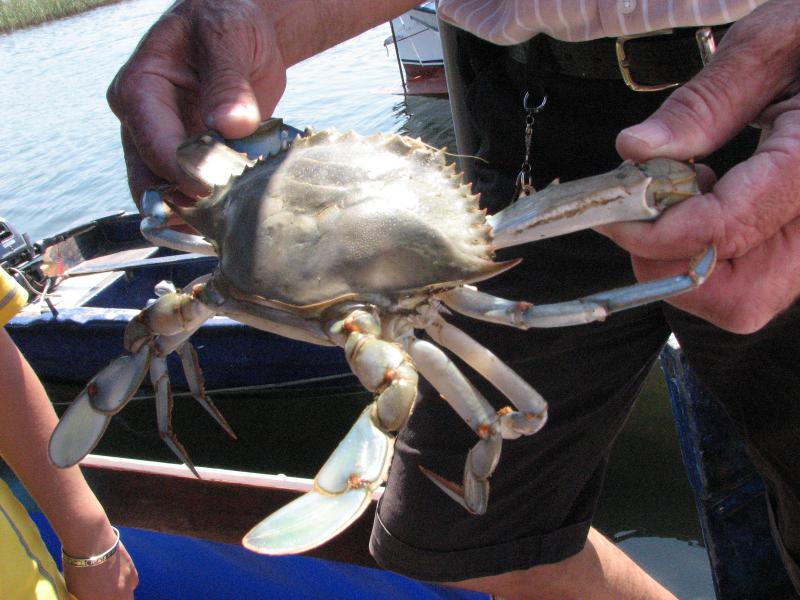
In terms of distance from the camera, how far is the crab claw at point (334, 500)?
3.15 ft

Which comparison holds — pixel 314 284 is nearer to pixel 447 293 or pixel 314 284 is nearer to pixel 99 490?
pixel 447 293

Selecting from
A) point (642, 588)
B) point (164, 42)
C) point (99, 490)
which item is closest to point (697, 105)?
point (164, 42)

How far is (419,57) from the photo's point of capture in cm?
990

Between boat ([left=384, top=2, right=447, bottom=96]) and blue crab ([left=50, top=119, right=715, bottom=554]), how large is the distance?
848cm

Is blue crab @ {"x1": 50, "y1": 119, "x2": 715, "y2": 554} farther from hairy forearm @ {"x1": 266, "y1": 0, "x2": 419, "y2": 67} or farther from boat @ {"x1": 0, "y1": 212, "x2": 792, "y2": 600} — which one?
boat @ {"x1": 0, "y1": 212, "x2": 792, "y2": 600}

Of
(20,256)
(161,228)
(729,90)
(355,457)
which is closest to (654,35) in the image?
(729,90)

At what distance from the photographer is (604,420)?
5.32 feet

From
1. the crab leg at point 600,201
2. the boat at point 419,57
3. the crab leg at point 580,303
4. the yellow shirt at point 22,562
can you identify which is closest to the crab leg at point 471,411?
the crab leg at point 580,303

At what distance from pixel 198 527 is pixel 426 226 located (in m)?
1.45

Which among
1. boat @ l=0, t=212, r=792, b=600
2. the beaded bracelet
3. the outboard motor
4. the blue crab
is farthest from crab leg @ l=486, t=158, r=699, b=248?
the outboard motor

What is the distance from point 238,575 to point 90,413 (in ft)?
3.14

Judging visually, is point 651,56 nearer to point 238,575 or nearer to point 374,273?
point 374,273

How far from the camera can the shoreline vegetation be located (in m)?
19.7

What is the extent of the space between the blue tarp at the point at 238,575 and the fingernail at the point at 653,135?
137 centimetres
